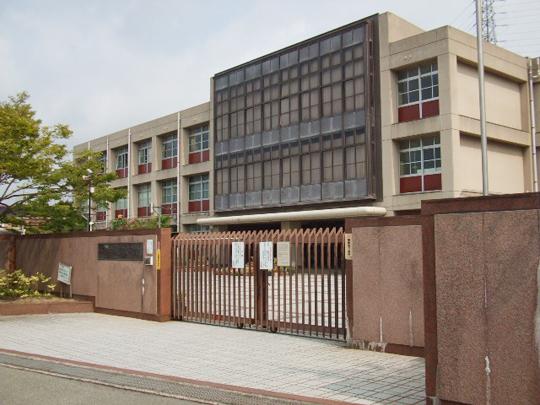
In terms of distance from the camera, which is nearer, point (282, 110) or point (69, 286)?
point (69, 286)

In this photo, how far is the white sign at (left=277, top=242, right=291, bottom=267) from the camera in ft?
38.0

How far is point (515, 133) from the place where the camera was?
3538cm

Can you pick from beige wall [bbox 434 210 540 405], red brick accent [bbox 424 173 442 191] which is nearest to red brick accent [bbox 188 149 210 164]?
red brick accent [bbox 424 173 442 191]

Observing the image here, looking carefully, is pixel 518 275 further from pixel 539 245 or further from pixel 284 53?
pixel 284 53

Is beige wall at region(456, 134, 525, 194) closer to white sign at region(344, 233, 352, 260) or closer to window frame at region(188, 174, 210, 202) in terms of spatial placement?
white sign at region(344, 233, 352, 260)

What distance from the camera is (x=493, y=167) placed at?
112 ft

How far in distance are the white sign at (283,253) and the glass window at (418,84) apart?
2383 cm

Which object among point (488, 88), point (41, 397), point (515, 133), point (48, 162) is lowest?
point (41, 397)

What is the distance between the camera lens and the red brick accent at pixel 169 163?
53531 mm

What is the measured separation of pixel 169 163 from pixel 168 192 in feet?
8.75

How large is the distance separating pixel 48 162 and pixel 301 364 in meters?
12.6

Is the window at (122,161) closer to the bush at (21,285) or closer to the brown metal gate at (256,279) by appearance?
the bush at (21,285)

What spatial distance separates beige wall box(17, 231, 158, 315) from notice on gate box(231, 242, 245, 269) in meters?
2.64

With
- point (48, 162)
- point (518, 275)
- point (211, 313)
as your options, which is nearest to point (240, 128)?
point (48, 162)
